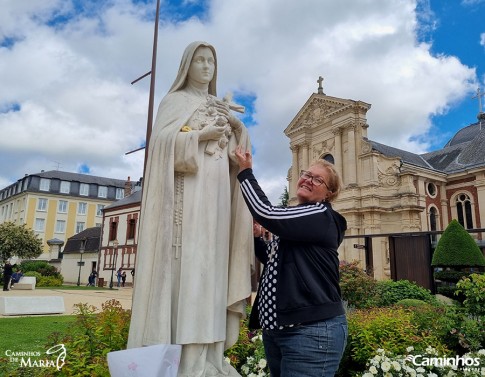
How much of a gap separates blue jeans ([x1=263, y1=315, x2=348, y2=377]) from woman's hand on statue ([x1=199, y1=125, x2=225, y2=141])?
4.40 feet

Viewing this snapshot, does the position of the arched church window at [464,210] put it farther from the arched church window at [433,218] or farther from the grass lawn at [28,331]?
the grass lawn at [28,331]

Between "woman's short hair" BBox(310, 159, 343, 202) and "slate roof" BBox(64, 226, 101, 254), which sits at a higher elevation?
"slate roof" BBox(64, 226, 101, 254)

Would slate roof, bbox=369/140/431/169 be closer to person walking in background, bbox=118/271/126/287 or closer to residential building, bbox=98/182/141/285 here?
residential building, bbox=98/182/141/285

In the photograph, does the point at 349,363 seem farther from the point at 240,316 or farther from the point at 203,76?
the point at 203,76

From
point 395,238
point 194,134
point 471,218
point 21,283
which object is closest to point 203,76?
point 194,134

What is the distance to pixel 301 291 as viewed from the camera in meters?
2.04

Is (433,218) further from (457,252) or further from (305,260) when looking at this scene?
(305,260)

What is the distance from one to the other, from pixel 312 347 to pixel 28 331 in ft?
25.7

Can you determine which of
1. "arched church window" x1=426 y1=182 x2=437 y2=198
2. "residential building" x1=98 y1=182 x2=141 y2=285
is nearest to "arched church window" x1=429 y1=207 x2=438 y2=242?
"arched church window" x1=426 y1=182 x2=437 y2=198

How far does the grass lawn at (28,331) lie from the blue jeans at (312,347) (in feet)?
12.7

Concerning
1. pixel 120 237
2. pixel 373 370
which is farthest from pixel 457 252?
Answer: pixel 120 237

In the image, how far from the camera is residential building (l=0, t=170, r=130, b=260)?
52.2m

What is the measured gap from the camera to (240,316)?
2678mm

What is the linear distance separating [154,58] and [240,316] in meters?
10.8
